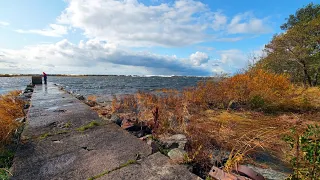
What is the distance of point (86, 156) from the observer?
288 centimetres

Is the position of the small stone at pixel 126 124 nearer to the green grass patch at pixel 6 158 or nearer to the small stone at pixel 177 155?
the small stone at pixel 177 155

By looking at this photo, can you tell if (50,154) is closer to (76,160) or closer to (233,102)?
(76,160)

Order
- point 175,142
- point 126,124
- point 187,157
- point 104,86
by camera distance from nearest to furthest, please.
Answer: point 187,157 < point 175,142 < point 126,124 < point 104,86

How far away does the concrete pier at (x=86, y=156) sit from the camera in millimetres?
2412

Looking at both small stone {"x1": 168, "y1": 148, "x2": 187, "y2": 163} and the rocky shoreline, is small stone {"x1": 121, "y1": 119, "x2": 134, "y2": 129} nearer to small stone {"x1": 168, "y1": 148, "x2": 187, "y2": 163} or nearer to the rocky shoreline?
the rocky shoreline

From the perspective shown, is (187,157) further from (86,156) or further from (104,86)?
(104,86)

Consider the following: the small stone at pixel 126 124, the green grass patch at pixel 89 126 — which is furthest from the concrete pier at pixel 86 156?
the small stone at pixel 126 124

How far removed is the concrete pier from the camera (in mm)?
2412

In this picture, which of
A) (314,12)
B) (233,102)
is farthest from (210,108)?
(314,12)

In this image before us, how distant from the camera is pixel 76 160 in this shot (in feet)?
9.03

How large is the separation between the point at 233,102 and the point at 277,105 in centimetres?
183

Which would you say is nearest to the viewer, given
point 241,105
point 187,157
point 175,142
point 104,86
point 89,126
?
point 187,157

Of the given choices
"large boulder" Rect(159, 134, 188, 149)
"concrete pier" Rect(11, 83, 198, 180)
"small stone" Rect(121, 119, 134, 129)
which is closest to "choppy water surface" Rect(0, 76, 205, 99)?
"small stone" Rect(121, 119, 134, 129)

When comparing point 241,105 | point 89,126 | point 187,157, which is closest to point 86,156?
point 89,126
